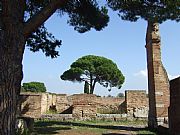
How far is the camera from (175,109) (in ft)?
27.3

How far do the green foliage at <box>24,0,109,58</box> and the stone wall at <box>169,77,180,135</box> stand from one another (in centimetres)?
249

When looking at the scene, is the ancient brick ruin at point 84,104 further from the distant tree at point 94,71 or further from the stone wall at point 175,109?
the distant tree at point 94,71

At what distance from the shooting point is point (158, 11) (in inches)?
313

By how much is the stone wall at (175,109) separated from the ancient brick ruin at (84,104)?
7489 millimetres

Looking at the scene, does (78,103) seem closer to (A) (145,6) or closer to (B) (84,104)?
(B) (84,104)

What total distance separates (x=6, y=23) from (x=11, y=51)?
→ 1.76ft

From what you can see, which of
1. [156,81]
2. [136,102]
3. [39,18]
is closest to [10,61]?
[39,18]

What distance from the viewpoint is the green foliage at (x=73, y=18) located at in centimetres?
753

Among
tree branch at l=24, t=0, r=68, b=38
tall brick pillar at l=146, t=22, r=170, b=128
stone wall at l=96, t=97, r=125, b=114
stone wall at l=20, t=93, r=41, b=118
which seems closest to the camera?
tree branch at l=24, t=0, r=68, b=38

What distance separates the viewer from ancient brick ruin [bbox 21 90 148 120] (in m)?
15.4

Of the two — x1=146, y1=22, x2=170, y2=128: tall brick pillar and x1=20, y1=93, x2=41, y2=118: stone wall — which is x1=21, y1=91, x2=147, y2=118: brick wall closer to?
x1=20, y1=93, x2=41, y2=118: stone wall

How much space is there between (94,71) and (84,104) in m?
21.6

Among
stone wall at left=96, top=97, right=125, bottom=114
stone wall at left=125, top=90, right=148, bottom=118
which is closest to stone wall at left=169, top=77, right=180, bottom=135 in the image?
stone wall at left=125, top=90, right=148, bottom=118

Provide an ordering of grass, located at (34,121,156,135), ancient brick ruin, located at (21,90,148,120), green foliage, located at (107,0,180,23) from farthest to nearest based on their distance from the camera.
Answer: ancient brick ruin, located at (21,90,148,120) < grass, located at (34,121,156,135) < green foliage, located at (107,0,180,23)
